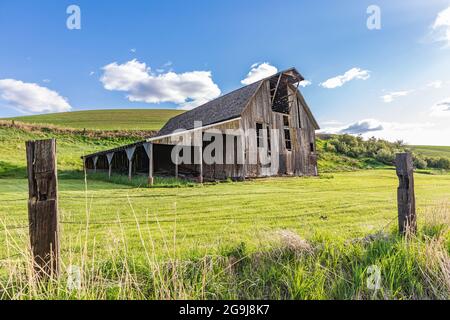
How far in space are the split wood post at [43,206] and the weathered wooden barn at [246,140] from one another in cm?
1235

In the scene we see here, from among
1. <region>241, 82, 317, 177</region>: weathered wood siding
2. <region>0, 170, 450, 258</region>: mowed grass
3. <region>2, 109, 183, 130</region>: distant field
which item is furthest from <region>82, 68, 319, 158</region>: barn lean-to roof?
<region>2, 109, 183, 130</region>: distant field

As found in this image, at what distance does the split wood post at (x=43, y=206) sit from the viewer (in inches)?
100

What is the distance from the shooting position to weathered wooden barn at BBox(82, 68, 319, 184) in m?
18.5

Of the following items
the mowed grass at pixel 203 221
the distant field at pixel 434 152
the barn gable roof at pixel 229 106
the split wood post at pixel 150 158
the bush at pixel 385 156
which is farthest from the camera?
the distant field at pixel 434 152

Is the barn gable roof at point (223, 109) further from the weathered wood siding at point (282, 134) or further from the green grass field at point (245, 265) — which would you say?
the green grass field at point (245, 265)

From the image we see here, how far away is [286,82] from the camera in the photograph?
2288 cm

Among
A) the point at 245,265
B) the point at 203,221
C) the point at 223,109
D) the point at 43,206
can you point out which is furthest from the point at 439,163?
the point at 43,206

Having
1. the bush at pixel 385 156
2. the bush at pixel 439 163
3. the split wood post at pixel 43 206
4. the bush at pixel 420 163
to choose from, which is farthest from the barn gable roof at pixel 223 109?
the bush at pixel 439 163

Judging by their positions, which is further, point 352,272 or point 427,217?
point 427,217

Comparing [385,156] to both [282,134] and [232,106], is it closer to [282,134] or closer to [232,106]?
[282,134]

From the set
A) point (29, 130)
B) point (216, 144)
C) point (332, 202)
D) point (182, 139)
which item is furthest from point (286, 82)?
point (29, 130)

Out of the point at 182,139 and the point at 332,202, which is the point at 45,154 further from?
the point at 182,139
